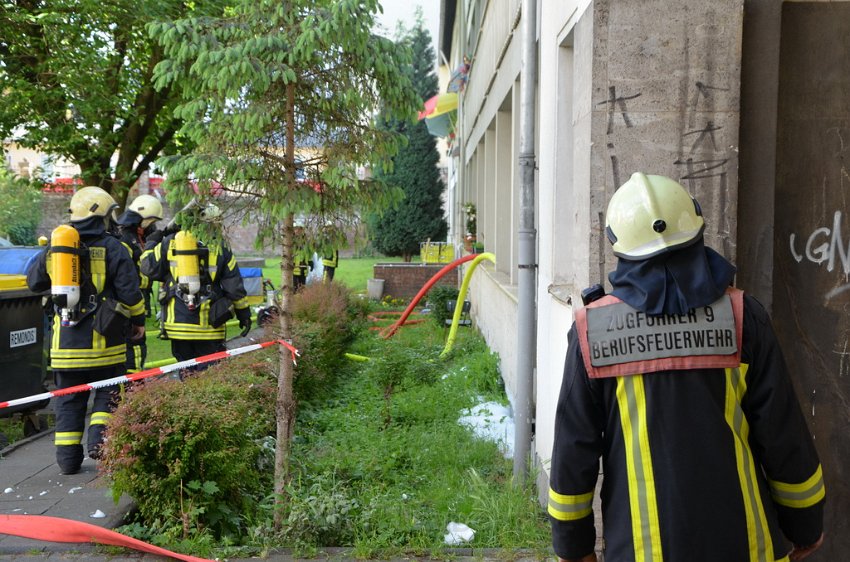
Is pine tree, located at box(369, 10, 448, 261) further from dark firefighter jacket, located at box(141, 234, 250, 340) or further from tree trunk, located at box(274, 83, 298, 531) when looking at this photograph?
tree trunk, located at box(274, 83, 298, 531)

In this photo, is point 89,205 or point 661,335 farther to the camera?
point 89,205

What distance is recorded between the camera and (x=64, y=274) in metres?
5.92

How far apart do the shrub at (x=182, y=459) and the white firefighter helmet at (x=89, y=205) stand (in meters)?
1.84

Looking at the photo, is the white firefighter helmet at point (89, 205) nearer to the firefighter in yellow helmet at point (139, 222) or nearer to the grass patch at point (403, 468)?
the grass patch at point (403, 468)

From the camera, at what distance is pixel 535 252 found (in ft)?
17.6

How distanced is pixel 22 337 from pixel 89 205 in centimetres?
197

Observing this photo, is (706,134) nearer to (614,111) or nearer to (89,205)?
→ (614,111)

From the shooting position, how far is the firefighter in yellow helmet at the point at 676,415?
7.19 ft

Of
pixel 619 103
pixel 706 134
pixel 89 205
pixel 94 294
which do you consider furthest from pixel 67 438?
pixel 706 134

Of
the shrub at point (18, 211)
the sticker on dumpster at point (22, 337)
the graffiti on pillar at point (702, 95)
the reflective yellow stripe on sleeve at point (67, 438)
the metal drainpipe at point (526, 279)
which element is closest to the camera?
the graffiti on pillar at point (702, 95)

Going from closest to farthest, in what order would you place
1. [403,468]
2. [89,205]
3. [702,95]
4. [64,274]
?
1. [702,95]
2. [403,468]
3. [64,274]
4. [89,205]

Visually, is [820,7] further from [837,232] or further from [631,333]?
[631,333]

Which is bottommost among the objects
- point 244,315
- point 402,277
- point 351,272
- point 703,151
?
point 351,272

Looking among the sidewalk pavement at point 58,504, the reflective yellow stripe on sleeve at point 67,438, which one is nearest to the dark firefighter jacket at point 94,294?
the reflective yellow stripe on sleeve at point 67,438
